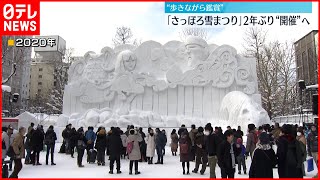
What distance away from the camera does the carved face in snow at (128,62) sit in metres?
17.3

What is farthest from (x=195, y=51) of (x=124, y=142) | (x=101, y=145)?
(x=101, y=145)

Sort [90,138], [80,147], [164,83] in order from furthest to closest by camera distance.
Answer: [164,83], [90,138], [80,147]

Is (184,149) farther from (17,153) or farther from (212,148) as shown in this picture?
(17,153)

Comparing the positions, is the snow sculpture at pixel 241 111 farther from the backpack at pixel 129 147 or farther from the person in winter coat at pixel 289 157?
the person in winter coat at pixel 289 157

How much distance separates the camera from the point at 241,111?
48.0ft

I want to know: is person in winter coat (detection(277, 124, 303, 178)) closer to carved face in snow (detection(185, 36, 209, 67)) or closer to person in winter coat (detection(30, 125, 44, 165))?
person in winter coat (detection(30, 125, 44, 165))

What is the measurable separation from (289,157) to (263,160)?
0.43 m

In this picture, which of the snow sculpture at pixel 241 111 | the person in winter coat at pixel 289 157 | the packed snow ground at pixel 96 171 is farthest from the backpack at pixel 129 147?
the snow sculpture at pixel 241 111

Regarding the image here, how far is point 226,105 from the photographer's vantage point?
15.9 m

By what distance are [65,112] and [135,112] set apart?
4.22 metres

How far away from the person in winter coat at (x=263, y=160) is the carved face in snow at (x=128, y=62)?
13.1 metres

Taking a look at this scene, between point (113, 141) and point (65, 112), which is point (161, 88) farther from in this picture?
point (113, 141)

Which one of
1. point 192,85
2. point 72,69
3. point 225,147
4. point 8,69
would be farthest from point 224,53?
point 8,69

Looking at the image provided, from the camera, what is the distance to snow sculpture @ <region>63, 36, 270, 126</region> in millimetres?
16797
